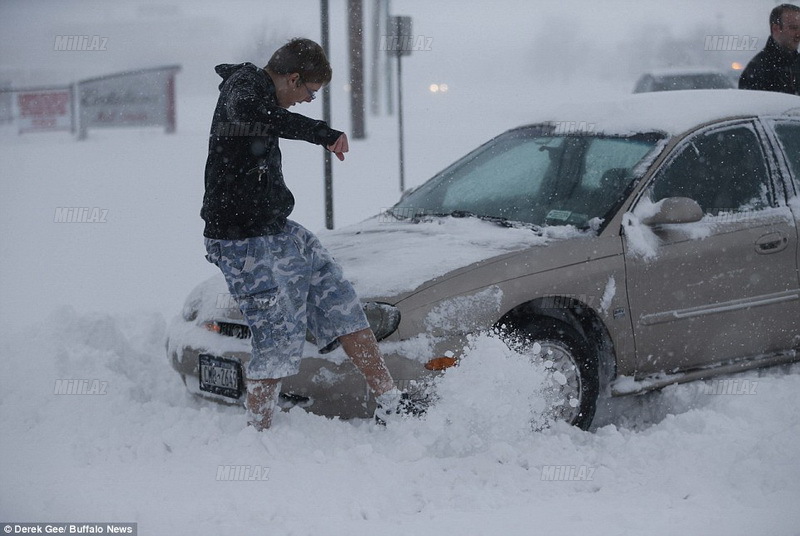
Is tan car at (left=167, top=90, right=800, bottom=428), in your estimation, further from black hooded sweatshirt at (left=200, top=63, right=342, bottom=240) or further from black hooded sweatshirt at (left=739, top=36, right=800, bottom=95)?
black hooded sweatshirt at (left=739, top=36, right=800, bottom=95)

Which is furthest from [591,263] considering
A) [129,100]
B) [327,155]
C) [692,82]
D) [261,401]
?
[129,100]

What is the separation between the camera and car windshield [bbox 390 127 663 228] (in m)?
4.75

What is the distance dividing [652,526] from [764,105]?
290cm

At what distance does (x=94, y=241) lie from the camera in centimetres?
966

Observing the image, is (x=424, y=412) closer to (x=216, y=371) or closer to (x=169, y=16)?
(x=216, y=371)

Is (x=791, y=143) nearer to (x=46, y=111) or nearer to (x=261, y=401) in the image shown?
(x=261, y=401)

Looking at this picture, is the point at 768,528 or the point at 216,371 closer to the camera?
the point at 768,528

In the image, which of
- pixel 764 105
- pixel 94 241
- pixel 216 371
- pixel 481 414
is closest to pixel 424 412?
pixel 481 414

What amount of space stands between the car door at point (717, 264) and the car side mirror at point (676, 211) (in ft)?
0.36

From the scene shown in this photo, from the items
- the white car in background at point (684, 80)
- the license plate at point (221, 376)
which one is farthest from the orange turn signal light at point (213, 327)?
the white car in background at point (684, 80)

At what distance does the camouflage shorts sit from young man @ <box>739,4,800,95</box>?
443cm

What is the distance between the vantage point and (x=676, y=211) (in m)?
4.46

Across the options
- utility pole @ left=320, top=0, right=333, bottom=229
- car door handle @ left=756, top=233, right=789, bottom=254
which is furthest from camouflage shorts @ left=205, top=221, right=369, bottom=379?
utility pole @ left=320, top=0, right=333, bottom=229

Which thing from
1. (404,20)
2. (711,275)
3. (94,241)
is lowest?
(94,241)
